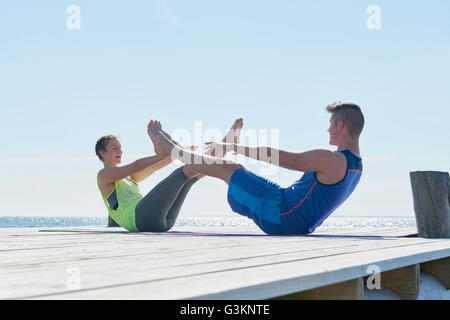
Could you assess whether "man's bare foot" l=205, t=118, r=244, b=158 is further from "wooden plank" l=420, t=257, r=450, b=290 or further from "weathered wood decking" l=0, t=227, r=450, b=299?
"weathered wood decking" l=0, t=227, r=450, b=299

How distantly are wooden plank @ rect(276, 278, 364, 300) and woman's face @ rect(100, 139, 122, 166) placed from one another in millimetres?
4167

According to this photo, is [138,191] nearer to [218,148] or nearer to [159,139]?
[159,139]

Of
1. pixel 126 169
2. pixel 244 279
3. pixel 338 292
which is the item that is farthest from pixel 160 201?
pixel 244 279

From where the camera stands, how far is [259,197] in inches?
189

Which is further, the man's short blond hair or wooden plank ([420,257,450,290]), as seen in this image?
the man's short blond hair

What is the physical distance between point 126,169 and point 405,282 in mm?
3294

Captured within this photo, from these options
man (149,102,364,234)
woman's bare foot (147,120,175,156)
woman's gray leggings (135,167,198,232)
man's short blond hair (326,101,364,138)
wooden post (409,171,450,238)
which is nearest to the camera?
man (149,102,364,234)

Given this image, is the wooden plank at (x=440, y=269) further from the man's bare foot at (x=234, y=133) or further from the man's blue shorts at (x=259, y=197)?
the man's bare foot at (x=234, y=133)

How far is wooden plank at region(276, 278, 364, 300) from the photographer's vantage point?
7.69 ft

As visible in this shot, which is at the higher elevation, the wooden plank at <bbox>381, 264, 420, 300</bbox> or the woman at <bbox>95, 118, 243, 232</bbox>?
the woman at <bbox>95, 118, 243, 232</bbox>

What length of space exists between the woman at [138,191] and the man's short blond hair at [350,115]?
135 cm

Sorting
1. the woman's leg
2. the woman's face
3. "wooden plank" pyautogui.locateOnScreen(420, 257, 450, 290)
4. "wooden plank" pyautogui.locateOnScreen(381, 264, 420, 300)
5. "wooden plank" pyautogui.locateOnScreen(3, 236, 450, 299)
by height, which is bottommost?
"wooden plank" pyautogui.locateOnScreen(420, 257, 450, 290)

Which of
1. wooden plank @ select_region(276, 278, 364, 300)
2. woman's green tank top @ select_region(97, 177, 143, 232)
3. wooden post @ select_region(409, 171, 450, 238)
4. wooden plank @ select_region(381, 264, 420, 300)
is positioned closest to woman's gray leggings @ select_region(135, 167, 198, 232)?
woman's green tank top @ select_region(97, 177, 143, 232)
